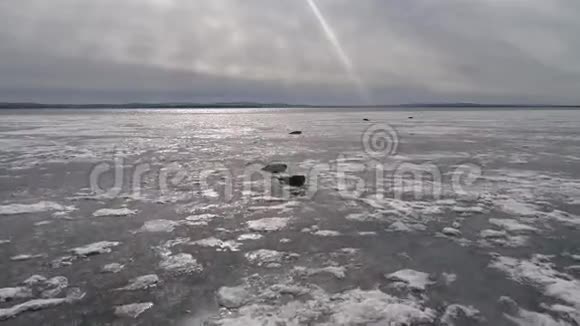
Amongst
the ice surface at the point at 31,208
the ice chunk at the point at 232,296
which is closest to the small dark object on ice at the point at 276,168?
the ice surface at the point at 31,208

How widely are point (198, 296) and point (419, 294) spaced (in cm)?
212

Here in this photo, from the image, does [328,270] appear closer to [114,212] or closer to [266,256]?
[266,256]

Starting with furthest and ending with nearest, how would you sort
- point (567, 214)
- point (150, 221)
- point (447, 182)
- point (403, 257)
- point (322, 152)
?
point (322, 152)
point (447, 182)
point (567, 214)
point (150, 221)
point (403, 257)

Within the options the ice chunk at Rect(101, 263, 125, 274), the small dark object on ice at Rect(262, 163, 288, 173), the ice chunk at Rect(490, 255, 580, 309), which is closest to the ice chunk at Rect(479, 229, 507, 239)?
the ice chunk at Rect(490, 255, 580, 309)

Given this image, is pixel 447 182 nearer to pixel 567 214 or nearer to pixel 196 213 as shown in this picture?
pixel 567 214

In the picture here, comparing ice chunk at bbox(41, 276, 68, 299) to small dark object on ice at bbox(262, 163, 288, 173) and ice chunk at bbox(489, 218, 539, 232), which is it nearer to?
ice chunk at bbox(489, 218, 539, 232)

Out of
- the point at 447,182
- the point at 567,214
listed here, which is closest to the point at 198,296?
the point at 567,214

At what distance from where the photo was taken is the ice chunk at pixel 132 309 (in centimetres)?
298

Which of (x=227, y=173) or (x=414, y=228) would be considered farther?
(x=227, y=173)

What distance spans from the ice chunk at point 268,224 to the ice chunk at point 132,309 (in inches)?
84.2

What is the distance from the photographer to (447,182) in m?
8.24

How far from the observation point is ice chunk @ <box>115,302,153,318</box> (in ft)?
9.77

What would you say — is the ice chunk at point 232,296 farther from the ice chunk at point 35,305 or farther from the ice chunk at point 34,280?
the ice chunk at point 34,280

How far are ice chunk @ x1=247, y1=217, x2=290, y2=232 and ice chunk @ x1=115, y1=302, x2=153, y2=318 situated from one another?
214 cm
